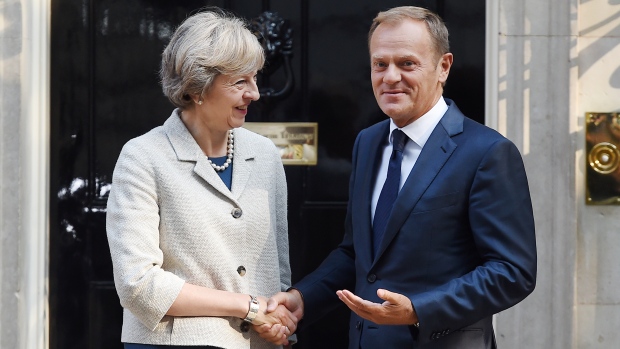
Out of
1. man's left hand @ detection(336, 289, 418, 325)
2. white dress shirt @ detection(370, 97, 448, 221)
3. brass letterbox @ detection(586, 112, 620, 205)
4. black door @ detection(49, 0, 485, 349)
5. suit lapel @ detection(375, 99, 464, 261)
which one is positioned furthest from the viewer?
black door @ detection(49, 0, 485, 349)

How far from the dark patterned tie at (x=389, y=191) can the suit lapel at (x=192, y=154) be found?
1.43 feet

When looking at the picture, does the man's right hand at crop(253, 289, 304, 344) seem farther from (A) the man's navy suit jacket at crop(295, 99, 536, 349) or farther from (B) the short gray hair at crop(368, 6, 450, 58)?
(B) the short gray hair at crop(368, 6, 450, 58)

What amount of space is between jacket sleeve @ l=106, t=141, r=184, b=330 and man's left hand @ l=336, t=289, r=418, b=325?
517 mm

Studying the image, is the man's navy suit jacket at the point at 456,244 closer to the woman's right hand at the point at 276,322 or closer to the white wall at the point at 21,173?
the woman's right hand at the point at 276,322

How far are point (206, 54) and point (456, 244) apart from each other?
0.89 metres

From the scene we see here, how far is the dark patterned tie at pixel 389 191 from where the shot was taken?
2670 millimetres

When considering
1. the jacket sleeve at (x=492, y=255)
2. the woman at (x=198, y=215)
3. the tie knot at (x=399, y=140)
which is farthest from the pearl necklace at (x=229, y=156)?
the jacket sleeve at (x=492, y=255)

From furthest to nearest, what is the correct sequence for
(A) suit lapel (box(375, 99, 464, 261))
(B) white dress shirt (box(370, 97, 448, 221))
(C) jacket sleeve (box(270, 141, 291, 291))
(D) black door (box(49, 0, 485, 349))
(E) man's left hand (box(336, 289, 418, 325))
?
(D) black door (box(49, 0, 485, 349)) < (C) jacket sleeve (box(270, 141, 291, 291)) < (B) white dress shirt (box(370, 97, 448, 221)) < (A) suit lapel (box(375, 99, 464, 261)) < (E) man's left hand (box(336, 289, 418, 325))

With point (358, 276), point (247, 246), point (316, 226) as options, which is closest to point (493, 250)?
point (358, 276)

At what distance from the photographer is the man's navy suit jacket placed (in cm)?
247

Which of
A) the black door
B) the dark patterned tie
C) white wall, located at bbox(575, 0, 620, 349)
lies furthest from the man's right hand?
white wall, located at bbox(575, 0, 620, 349)

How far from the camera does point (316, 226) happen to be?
13.4 feet

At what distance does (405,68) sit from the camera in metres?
2.66

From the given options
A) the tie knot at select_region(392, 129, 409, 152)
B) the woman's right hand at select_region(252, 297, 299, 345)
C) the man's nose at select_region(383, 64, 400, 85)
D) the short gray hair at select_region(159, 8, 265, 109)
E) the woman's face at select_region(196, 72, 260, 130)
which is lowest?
the woman's right hand at select_region(252, 297, 299, 345)
